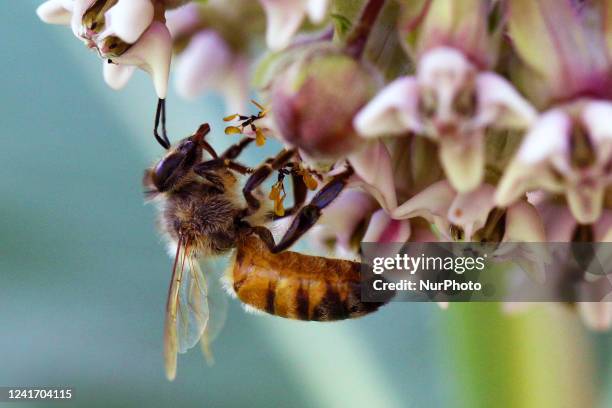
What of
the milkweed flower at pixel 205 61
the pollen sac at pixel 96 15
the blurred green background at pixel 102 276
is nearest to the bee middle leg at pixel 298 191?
the milkweed flower at pixel 205 61

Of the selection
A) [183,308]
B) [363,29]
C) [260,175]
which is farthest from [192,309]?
[363,29]

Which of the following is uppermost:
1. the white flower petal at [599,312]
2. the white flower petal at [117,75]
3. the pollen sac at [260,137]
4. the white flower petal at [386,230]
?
the white flower petal at [117,75]

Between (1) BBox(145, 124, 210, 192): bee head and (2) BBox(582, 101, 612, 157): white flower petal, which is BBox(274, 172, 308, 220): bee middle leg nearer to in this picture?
(1) BBox(145, 124, 210, 192): bee head

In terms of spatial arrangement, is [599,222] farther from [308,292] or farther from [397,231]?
[308,292]

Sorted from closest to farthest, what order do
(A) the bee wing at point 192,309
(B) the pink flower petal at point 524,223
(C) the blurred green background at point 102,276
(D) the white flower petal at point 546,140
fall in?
(D) the white flower petal at point 546,140 < (B) the pink flower petal at point 524,223 < (A) the bee wing at point 192,309 < (C) the blurred green background at point 102,276

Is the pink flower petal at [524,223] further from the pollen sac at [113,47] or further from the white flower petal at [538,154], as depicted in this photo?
the pollen sac at [113,47]

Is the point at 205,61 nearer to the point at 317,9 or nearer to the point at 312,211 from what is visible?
the point at 312,211
